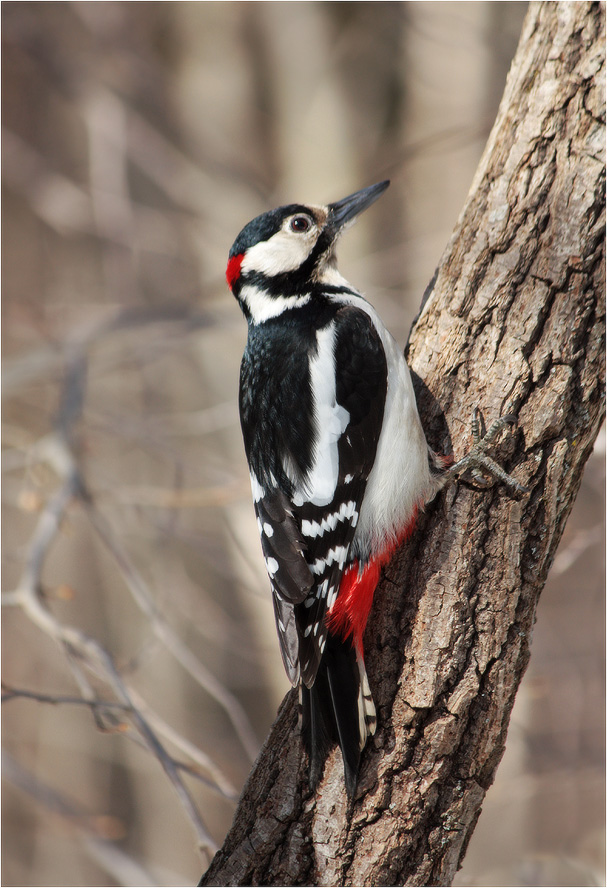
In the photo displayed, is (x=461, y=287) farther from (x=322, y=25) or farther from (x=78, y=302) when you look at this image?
(x=78, y=302)

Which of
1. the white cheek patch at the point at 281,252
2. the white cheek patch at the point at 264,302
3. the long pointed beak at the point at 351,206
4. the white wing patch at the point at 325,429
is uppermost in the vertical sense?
the long pointed beak at the point at 351,206

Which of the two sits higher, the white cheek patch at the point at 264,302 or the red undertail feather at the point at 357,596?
the white cheek patch at the point at 264,302

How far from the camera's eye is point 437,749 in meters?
1.91

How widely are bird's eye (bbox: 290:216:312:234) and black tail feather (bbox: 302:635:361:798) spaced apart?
4.87 ft

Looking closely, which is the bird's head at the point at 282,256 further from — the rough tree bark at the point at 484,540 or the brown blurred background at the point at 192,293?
the brown blurred background at the point at 192,293

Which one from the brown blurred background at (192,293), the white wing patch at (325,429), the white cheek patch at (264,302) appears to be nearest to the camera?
the white wing patch at (325,429)

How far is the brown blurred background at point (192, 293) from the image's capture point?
4.87 metres

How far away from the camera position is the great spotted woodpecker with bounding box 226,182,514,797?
2047 millimetres

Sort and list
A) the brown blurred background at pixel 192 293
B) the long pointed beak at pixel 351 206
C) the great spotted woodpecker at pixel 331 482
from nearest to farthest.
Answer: the great spotted woodpecker at pixel 331 482
the long pointed beak at pixel 351 206
the brown blurred background at pixel 192 293

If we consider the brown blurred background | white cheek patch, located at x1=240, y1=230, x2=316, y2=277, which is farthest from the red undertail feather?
the brown blurred background

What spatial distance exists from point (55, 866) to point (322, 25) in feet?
24.2

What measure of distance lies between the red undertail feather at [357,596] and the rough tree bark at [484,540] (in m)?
0.04

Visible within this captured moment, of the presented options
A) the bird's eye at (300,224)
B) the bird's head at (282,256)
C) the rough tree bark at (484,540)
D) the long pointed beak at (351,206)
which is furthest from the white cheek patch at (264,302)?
the rough tree bark at (484,540)

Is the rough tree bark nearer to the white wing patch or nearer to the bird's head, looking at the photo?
the white wing patch
